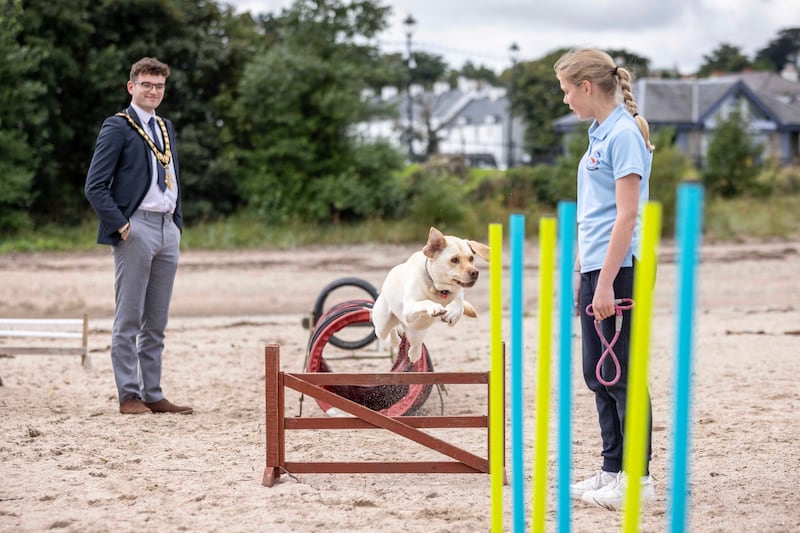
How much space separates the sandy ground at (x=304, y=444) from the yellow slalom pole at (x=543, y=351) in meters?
0.97

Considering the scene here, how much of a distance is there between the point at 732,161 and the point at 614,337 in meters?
32.5

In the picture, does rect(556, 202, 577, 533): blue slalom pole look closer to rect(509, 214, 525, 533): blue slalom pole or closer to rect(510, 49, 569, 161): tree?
rect(509, 214, 525, 533): blue slalom pole

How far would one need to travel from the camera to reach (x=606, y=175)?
471cm

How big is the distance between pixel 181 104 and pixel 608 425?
23.4m

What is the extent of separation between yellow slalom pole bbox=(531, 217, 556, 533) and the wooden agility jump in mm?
1807

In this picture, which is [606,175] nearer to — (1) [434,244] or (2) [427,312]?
(1) [434,244]

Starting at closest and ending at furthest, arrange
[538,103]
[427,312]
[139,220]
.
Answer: [427,312] → [139,220] → [538,103]

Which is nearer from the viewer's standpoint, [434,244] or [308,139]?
[434,244]

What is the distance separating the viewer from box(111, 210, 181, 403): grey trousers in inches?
277

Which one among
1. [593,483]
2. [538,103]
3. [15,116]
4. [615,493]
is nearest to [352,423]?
[593,483]

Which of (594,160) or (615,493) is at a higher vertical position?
(594,160)

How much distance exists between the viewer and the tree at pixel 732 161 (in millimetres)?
34875

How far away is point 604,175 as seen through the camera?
4.71 meters

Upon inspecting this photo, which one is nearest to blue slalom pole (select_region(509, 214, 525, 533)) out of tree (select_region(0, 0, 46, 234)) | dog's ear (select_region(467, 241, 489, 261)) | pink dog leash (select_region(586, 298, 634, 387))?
pink dog leash (select_region(586, 298, 634, 387))
